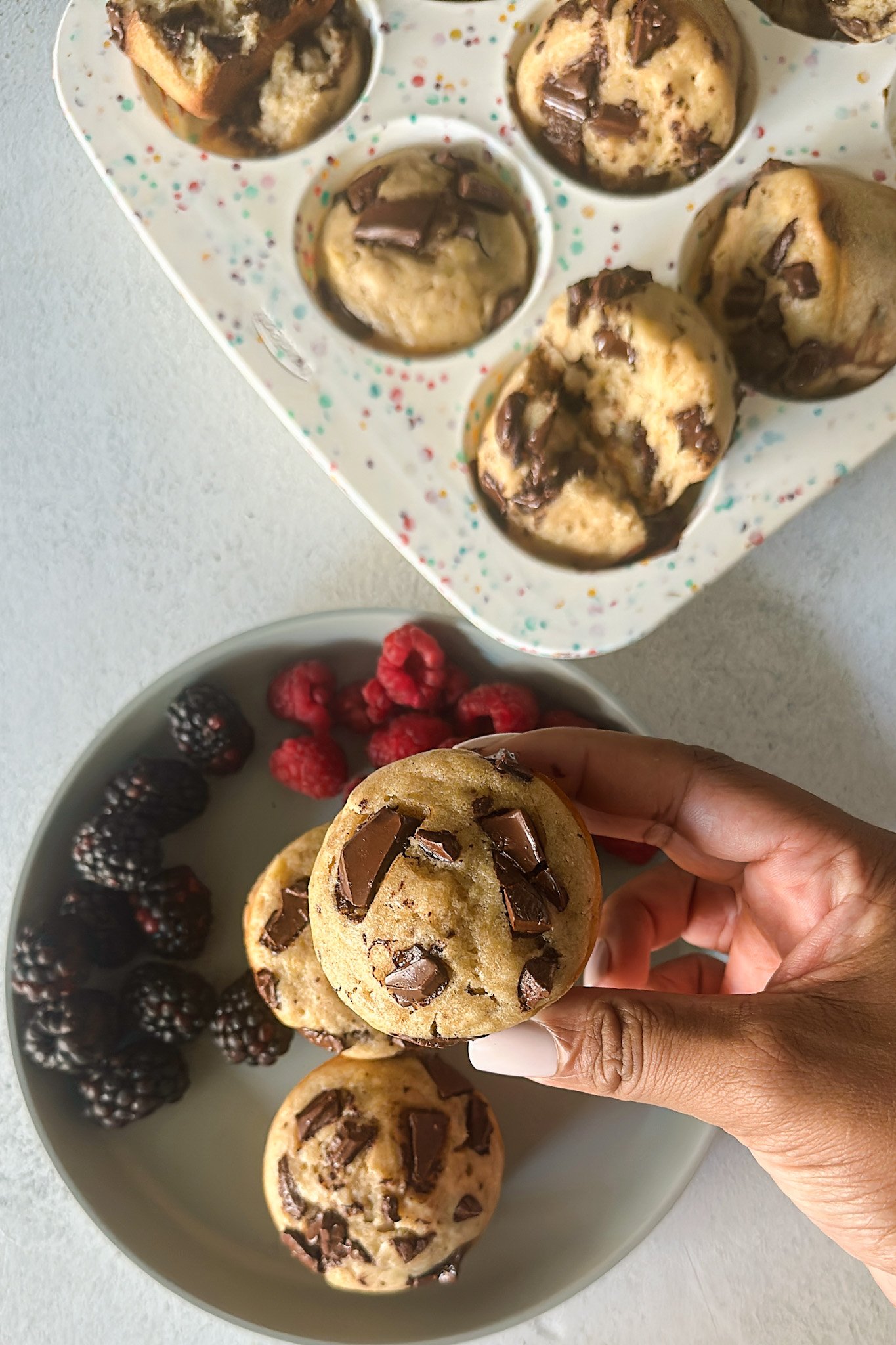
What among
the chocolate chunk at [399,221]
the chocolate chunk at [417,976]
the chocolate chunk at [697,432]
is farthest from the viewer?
the chocolate chunk at [399,221]

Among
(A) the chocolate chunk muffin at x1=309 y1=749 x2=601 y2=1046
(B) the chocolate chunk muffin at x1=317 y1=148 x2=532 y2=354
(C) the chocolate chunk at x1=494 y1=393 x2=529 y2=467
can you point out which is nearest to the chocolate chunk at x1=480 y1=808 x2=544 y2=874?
(A) the chocolate chunk muffin at x1=309 y1=749 x2=601 y2=1046

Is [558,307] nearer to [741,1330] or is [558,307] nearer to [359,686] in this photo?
[359,686]

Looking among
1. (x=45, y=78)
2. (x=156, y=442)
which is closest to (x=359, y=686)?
(x=156, y=442)

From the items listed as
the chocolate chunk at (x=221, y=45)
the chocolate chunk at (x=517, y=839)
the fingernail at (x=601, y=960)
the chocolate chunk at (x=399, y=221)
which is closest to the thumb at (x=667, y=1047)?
the chocolate chunk at (x=517, y=839)

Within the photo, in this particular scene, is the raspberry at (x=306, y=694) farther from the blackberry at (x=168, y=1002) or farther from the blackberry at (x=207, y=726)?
the blackberry at (x=168, y=1002)

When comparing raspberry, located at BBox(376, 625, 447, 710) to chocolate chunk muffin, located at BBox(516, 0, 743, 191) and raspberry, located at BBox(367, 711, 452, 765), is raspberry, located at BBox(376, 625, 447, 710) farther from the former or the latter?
chocolate chunk muffin, located at BBox(516, 0, 743, 191)
